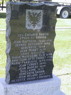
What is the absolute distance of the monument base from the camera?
5324 millimetres

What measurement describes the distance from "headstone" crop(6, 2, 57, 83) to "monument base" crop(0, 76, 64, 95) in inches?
4.4

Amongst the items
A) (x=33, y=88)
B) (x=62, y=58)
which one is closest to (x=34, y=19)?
(x=33, y=88)

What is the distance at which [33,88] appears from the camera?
548 centimetres

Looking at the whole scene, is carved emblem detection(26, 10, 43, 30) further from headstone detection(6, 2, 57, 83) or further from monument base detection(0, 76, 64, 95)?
monument base detection(0, 76, 64, 95)

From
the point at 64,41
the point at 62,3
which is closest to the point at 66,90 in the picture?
the point at 64,41

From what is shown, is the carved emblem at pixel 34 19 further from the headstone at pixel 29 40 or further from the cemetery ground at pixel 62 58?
the cemetery ground at pixel 62 58

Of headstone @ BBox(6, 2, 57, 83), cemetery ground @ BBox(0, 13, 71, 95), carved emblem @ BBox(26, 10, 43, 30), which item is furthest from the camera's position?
cemetery ground @ BBox(0, 13, 71, 95)

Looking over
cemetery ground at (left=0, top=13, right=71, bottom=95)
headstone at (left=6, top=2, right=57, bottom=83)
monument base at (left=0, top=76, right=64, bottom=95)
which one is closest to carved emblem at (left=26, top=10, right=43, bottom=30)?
headstone at (left=6, top=2, right=57, bottom=83)

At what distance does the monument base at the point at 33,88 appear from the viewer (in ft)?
17.5

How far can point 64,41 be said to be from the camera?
1211cm

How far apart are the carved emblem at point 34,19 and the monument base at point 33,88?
106 centimetres

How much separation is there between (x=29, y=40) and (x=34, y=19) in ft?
1.38

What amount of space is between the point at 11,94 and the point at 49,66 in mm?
969

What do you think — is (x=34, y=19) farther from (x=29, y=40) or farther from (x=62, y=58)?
(x=62, y=58)
